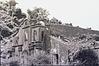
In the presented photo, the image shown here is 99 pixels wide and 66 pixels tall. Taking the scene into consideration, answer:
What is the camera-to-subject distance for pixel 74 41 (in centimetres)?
2895

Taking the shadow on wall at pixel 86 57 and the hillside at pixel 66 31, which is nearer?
the shadow on wall at pixel 86 57

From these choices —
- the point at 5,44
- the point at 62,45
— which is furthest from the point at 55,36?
the point at 5,44

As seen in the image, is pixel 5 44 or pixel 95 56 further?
pixel 5 44

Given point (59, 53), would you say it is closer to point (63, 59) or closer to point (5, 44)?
point (63, 59)

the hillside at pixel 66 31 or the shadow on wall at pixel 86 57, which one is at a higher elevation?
Answer: the hillside at pixel 66 31

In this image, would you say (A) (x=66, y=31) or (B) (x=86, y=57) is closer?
(B) (x=86, y=57)

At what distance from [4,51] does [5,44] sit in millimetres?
979

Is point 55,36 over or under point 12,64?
over

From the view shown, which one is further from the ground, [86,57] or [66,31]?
[66,31]

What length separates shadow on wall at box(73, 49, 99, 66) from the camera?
27062 mm

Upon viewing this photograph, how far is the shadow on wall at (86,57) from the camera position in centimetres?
2706

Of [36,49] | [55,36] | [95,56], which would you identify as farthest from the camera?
[55,36]

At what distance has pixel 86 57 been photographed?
27500 mm

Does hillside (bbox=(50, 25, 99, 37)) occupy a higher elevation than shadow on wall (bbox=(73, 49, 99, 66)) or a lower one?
higher
